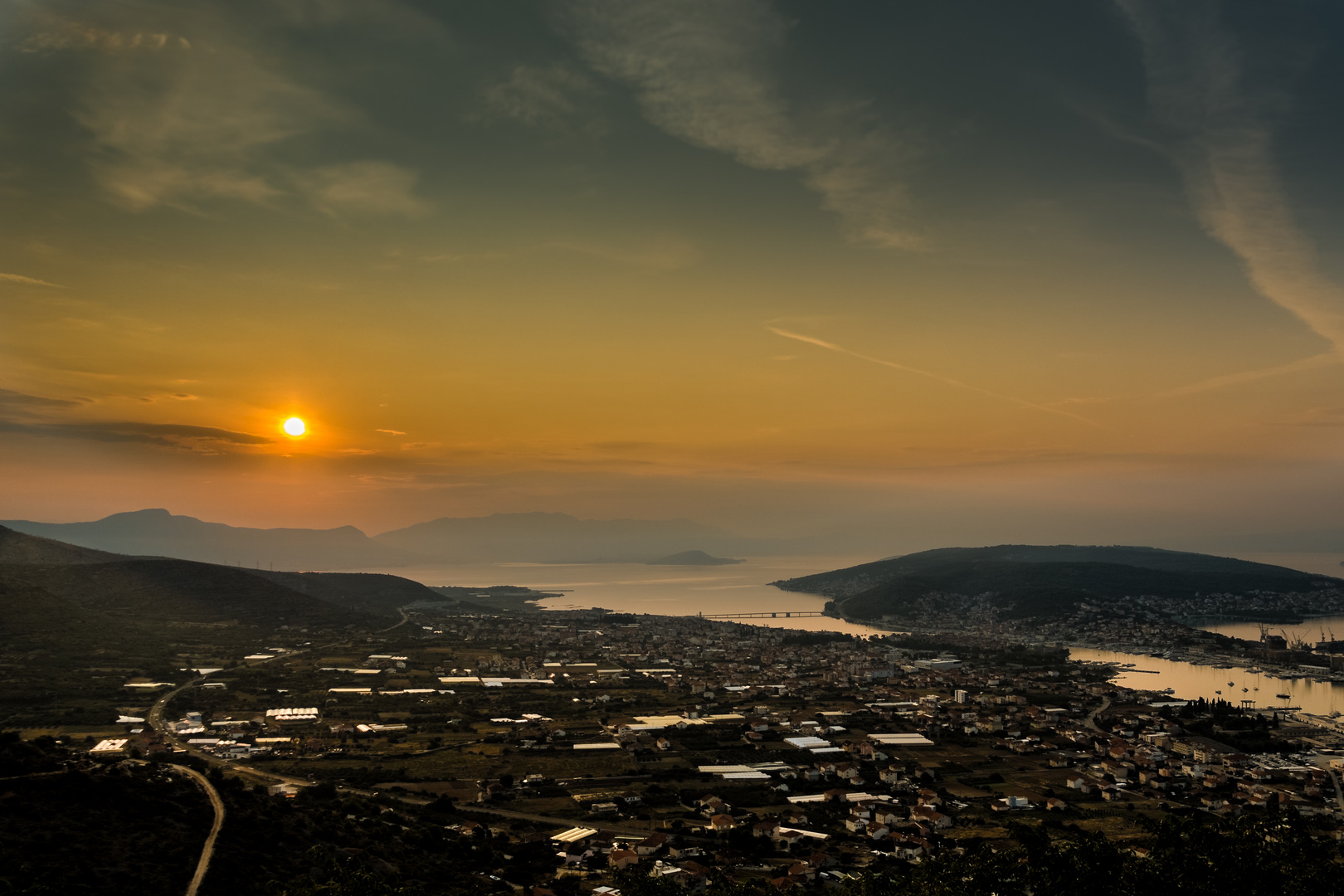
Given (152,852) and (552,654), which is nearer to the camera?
(152,852)

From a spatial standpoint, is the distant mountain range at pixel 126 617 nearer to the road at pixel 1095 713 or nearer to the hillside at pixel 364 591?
the hillside at pixel 364 591

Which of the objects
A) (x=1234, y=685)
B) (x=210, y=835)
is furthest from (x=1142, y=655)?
(x=210, y=835)

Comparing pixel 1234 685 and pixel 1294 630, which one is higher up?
pixel 1294 630

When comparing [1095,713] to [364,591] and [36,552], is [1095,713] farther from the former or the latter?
[36,552]

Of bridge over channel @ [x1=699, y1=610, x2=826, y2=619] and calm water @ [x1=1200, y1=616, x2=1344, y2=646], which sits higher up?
calm water @ [x1=1200, y1=616, x2=1344, y2=646]

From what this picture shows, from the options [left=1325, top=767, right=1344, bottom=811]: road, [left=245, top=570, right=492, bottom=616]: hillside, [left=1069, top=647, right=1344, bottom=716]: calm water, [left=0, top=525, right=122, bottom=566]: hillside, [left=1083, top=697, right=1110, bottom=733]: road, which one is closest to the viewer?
[left=1325, top=767, right=1344, bottom=811]: road

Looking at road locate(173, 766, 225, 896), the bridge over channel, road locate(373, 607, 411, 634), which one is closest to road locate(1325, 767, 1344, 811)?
road locate(173, 766, 225, 896)

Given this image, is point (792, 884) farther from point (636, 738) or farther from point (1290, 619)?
point (1290, 619)

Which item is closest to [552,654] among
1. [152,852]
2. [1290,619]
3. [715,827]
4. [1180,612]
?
[715,827]

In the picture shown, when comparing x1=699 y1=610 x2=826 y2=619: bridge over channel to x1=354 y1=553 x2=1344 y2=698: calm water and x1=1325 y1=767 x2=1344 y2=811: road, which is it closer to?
x1=354 y1=553 x2=1344 y2=698: calm water
